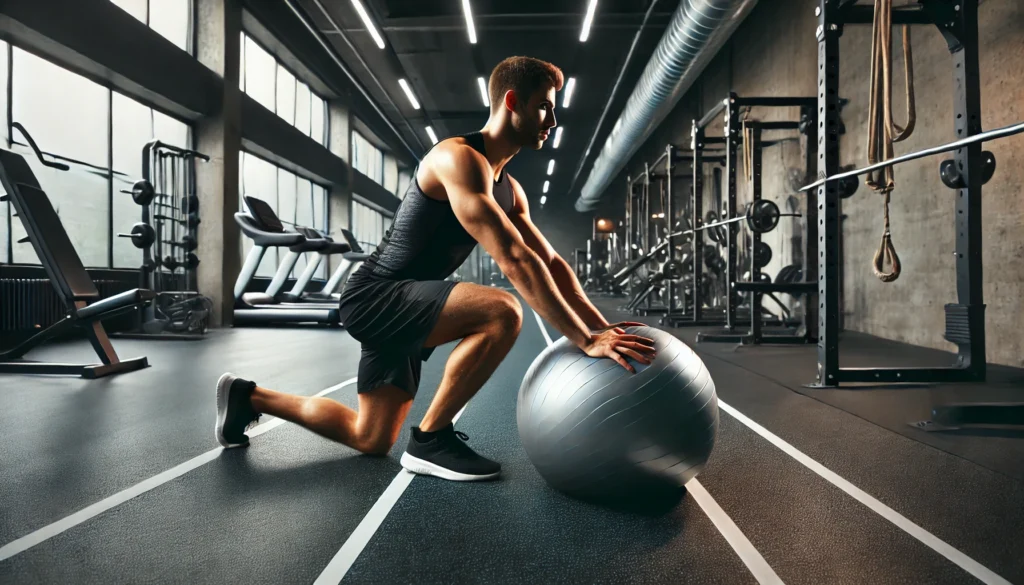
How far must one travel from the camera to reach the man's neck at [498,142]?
5.52ft

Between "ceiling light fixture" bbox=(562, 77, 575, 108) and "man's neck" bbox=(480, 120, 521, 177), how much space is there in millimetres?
9398

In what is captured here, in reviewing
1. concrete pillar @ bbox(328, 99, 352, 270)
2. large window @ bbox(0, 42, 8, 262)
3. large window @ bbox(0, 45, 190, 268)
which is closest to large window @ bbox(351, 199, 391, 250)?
concrete pillar @ bbox(328, 99, 352, 270)

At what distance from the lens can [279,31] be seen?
8695mm

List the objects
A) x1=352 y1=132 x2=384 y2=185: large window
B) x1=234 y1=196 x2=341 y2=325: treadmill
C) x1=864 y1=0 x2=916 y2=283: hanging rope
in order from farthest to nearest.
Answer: x1=352 y1=132 x2=384 y2=185: large window
x1=234 y1=196 x2=341 y2=325: treadmill
x1=864 y1=0 x2=916 y2=283: hanging rope

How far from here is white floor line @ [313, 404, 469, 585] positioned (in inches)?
46.3

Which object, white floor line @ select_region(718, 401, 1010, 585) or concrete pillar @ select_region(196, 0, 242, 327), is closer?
white floor line @ select_region(718, 401, 1010, 585)

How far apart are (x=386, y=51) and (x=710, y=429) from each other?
945cm

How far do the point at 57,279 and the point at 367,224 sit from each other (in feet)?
38.0

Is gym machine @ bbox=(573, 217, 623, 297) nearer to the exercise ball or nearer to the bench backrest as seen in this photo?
the bench backrest

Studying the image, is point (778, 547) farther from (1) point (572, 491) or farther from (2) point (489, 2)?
(2) point (489, 2)

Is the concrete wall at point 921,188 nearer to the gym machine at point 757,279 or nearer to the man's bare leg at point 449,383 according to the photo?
the gym machine at point 757,279

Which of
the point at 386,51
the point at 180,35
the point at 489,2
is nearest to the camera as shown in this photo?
the point at 180,35

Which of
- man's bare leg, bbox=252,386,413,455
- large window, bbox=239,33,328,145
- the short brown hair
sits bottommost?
man's bare leg, bbox=252,386,413,455

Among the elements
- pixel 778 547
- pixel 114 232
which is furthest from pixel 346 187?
pixel 778 547
